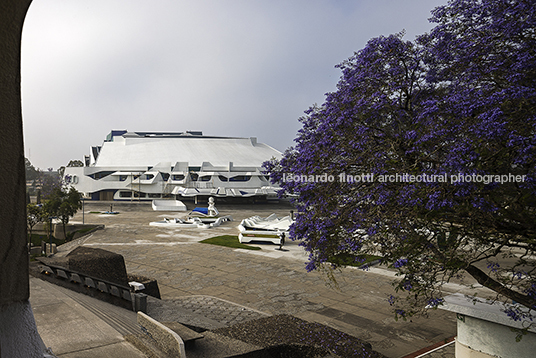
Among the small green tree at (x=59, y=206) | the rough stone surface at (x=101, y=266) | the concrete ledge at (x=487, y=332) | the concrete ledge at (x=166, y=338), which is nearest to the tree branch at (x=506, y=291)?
the concrete ledge at (x=487, y=332)

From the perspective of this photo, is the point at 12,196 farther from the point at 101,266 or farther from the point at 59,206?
the point at 59,206

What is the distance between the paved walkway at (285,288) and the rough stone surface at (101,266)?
155 cm

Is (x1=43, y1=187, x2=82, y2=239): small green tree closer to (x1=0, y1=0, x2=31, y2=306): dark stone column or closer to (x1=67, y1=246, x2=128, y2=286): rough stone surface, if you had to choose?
(x1=67, y1=246, x2=128, y2=286): rough stone surface

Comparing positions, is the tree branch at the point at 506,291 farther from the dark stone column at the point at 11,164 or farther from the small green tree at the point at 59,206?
the small green tree at the point at 59,206

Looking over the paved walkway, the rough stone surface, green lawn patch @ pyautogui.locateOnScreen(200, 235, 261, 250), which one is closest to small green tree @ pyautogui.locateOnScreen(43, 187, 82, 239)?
the paved walkway

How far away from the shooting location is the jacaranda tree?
439cm

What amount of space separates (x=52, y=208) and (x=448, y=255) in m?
21.9

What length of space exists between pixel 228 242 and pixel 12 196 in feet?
62.0

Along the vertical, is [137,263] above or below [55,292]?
below

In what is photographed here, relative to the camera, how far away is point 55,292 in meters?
6.86

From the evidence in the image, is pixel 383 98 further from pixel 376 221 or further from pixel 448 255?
pixel 448 255

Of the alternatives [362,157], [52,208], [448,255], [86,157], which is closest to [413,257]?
[448,255]

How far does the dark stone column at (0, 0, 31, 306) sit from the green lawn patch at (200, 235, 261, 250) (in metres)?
16.9

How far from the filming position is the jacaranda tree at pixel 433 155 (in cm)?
439
